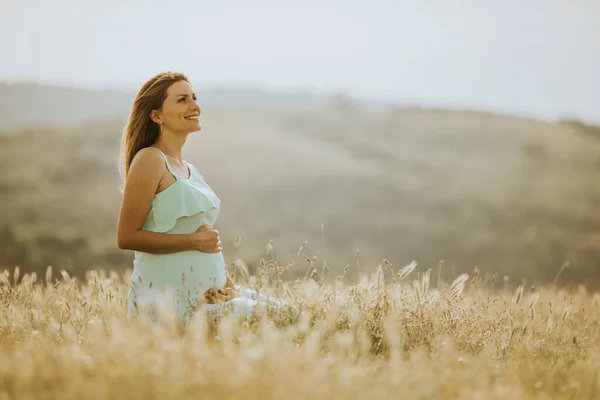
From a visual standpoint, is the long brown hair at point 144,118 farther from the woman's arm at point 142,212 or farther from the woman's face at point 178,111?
the woman's arm at point 142,212

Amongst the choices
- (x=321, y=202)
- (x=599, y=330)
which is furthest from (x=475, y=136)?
(x=599, y=330)

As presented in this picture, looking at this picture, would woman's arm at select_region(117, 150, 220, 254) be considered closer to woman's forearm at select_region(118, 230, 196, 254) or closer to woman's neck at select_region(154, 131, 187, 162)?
woman's forearm at select_region(118, 230, 196, 254)

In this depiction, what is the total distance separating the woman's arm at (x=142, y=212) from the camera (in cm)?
457

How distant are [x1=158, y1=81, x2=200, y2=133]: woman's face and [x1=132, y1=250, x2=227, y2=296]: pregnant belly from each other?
96 centimetres

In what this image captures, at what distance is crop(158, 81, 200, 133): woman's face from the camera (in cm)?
494

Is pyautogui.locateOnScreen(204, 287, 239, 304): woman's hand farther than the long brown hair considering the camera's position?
No

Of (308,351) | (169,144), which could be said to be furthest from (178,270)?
(308,351)

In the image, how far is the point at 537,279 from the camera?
16859mm

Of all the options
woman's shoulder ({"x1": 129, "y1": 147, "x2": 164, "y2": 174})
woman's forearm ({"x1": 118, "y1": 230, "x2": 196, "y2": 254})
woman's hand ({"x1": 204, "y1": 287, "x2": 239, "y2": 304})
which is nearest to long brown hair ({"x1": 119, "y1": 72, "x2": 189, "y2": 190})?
woman's shoulder ({"x1": 129, "y1": 147, "x2": 164, "y2": 174})

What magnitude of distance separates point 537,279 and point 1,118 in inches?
1341

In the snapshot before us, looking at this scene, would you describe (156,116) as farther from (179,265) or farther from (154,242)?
(179,265)

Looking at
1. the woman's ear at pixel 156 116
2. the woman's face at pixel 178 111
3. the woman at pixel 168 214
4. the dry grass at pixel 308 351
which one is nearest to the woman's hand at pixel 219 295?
the woman at pixel 168 214

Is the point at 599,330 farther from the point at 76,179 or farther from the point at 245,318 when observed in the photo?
the point at 76,179

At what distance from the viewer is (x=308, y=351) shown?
3.21 m
